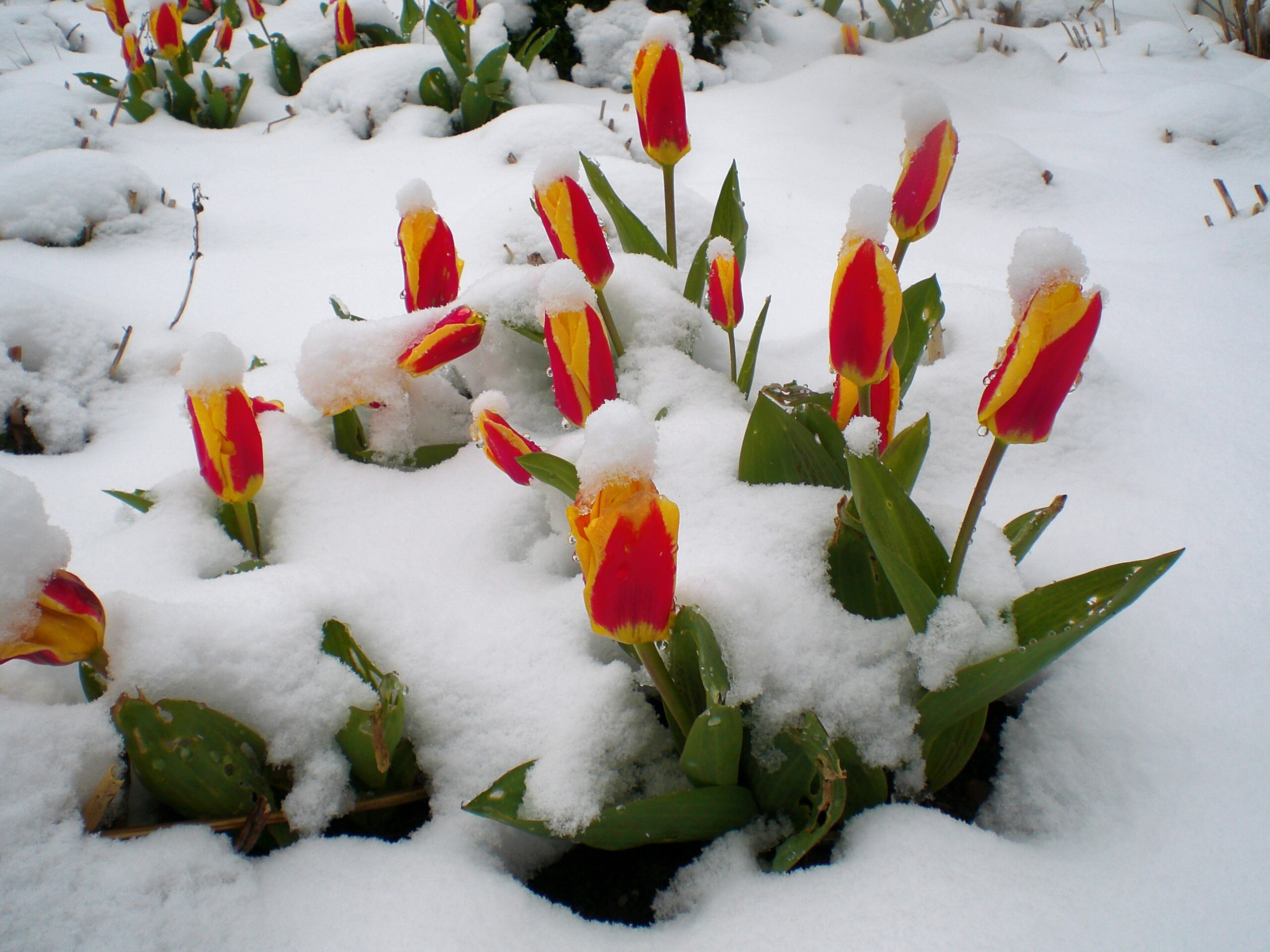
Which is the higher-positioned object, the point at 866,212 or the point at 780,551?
the point at 866,212

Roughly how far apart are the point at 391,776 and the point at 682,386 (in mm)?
576

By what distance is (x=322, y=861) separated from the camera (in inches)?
22.1

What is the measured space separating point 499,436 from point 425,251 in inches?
13.6

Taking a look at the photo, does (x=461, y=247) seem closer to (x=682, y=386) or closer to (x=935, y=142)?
(x=682, y=386)

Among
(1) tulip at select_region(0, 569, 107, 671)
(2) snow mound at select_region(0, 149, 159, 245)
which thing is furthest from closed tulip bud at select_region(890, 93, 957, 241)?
(2) snow mound at select_region(0, 149, 159, 245)

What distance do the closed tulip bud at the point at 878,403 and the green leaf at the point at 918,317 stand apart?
91 millimetres

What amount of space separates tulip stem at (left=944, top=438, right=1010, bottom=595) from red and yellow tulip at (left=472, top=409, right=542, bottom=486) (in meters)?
0.41

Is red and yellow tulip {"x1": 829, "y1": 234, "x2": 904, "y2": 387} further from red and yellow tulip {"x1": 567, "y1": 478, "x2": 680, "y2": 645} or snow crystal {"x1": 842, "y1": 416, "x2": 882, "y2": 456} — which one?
red and yellow tulip {"x1": 567, "y1": 478, "x2": 680, "y2": 645}

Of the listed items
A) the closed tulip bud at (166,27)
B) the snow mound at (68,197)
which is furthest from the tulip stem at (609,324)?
the closed tulip bud at (166,27)

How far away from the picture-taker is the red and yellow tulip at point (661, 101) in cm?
91

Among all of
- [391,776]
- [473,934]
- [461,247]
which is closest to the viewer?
[473,934]

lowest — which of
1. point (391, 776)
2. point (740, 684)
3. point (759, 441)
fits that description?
point (391, 776)

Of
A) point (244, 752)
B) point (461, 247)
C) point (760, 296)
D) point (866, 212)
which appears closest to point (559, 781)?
point (244, 752)

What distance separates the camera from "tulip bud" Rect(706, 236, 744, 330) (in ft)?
2.78
